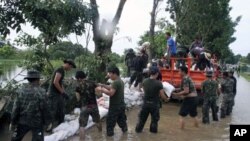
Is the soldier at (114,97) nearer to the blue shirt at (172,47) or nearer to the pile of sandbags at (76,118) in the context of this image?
the pile of sandbags at (76,118)

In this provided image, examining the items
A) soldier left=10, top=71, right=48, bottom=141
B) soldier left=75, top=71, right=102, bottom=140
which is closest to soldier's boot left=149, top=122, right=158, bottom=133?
soldier left=75, top=71, right=102, bottom=140

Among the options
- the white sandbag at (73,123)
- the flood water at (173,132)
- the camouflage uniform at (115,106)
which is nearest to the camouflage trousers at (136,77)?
the white sandbag at (73,123)

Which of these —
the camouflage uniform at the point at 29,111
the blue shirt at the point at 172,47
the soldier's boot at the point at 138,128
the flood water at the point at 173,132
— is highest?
the blue shirt at the point at 172,47

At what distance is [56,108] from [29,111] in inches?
110

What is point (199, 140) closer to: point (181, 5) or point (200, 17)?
point (181, 5)

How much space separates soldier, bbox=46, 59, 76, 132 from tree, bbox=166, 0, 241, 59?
20.9 m

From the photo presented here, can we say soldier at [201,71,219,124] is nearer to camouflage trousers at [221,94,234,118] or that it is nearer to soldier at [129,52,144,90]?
camouflage trousers at [221,94,234,118]

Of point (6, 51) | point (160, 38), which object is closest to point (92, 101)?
point (6, 51)

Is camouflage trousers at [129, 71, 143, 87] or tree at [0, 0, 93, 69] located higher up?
tree at [0, 0, 93, 69]

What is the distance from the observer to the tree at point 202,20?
30000 millimetres

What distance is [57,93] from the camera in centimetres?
933

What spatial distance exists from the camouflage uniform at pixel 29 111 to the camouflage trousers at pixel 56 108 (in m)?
2.31

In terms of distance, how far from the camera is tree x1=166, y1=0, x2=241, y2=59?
30000 mm

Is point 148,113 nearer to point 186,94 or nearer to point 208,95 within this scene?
point 186,94
